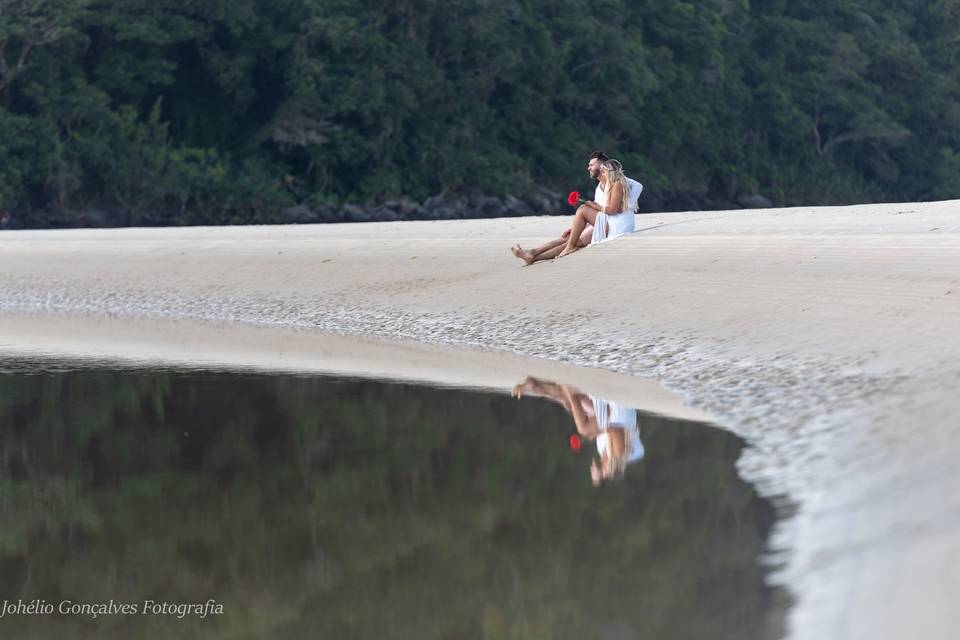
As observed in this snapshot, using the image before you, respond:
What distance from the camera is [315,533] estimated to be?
5.00m

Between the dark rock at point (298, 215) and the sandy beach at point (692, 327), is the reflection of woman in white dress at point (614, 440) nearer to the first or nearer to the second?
the sandy beach at point (692, 327)

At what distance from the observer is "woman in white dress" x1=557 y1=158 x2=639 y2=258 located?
13148mm

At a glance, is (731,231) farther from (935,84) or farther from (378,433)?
(935,84)

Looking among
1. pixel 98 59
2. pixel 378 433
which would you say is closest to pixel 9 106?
pixel 98 59

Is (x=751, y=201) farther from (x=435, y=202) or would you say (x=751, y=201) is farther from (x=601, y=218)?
(x=601, y=218)

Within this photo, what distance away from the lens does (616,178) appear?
1302cm

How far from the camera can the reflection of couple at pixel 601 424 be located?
600 centimetres

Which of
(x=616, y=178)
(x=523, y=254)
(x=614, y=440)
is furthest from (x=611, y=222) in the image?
(x=614, y=440)

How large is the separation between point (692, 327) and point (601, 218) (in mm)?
3943

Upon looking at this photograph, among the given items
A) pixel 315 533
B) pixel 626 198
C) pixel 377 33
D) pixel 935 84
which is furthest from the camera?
pixel 935 84

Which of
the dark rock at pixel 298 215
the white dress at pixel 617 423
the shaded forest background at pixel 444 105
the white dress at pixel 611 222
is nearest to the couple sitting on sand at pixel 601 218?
the white dress at pixel 611 222

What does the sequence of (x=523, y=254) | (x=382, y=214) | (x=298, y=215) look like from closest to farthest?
(x=523, y=254) < (x=298, y=215) < (x=382, y=214)

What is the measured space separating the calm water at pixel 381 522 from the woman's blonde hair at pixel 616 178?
206 inches

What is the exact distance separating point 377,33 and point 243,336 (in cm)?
2630
